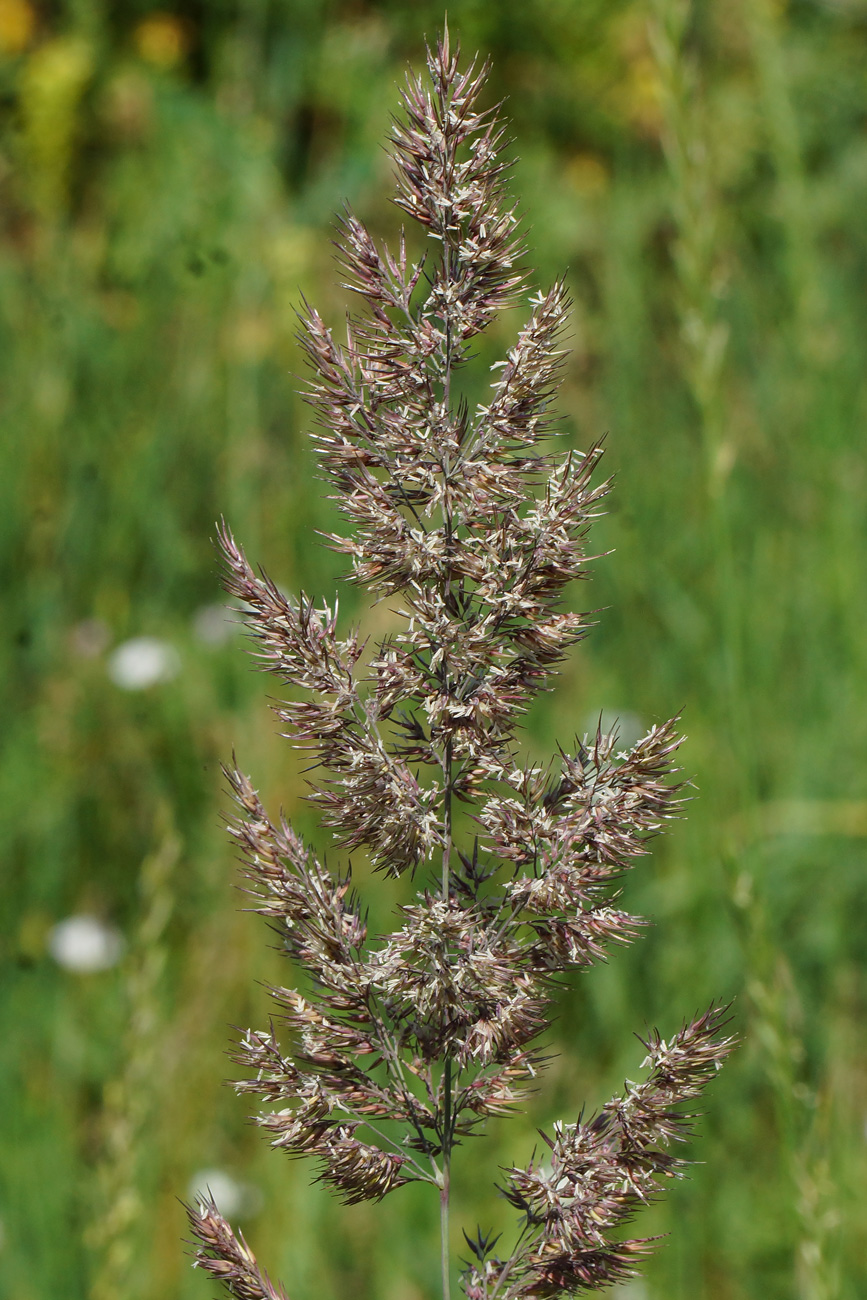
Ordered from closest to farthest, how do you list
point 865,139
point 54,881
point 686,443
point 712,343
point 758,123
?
1. point 712,343
2. point 54,881
3. point 686,443
4. point 865,139
5. point 758,123

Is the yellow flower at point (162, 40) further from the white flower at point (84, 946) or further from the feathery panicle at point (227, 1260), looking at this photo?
the feathery panicle at point (227, 1260)

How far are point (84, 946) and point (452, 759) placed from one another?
285cm

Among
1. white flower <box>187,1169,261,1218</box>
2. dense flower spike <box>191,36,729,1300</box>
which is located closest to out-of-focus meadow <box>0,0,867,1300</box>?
white flower <box>187,1169,261,1218</box>

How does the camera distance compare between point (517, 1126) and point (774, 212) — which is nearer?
point (517, 1126)

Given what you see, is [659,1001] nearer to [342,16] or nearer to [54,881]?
[54,881]

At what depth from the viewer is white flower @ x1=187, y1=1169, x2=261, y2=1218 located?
2729 millimetres

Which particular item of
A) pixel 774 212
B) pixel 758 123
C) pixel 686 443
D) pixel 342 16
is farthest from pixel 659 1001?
pixel 342 16

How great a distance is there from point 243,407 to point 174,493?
0.56m

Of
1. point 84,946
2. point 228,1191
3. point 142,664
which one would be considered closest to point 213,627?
point 142,664

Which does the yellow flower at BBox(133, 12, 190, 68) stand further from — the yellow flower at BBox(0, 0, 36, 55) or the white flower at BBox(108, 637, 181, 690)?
the white flower at BBox(108, 637, 181, 690)

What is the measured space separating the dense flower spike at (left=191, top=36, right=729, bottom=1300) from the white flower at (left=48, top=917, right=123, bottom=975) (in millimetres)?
2683

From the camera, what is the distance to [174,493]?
4.59 metres

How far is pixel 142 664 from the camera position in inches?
154

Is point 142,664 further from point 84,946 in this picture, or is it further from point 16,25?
point 16,25
